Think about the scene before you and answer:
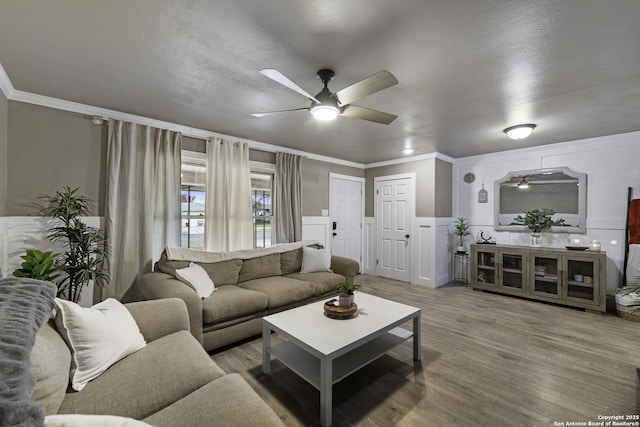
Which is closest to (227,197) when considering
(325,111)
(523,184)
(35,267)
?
(35,267)

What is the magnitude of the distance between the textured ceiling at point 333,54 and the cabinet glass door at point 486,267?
7.41 feet

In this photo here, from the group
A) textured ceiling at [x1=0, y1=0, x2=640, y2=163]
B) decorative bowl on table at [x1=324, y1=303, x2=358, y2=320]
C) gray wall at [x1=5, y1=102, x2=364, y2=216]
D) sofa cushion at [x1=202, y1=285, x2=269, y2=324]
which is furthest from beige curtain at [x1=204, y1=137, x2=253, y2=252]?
decorative bowl on table at [x1=324, y1=303, x2=358, y2=320]

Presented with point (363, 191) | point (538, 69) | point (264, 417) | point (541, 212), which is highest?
point (538, 69)

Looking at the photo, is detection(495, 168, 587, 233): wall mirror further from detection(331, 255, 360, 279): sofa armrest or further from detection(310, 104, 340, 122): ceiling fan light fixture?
detection(310, 104, 340, 122): ceiling fan light fixture

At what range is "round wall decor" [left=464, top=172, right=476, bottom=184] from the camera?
4.93 metres

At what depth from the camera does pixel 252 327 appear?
2645 mm

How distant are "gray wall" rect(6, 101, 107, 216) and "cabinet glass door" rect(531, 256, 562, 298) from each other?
5806mm

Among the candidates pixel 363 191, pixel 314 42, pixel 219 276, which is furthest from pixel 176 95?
pixel 363 191

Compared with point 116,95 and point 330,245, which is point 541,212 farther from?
point 116,95

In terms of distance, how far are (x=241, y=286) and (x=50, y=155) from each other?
7.56 ft

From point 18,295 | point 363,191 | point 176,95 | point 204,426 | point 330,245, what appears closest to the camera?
point 204,426

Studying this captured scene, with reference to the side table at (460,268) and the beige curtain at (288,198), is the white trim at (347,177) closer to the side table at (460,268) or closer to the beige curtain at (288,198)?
the beige curtain at (288,198)

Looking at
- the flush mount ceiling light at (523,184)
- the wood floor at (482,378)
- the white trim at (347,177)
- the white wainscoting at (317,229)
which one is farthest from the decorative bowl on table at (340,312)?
the flush mount ceiling light at (523,184)

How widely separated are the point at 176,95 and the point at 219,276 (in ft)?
6.38
